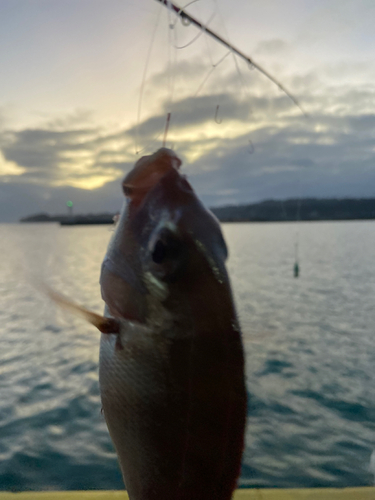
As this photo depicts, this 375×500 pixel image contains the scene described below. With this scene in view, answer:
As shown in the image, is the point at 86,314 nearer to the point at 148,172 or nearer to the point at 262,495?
the point at 148,172

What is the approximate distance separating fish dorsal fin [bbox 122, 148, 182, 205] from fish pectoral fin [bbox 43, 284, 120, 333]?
13.1 inches

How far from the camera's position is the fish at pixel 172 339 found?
1.03 metres

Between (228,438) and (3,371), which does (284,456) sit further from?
(3,371)

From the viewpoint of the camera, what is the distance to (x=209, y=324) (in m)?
1.03

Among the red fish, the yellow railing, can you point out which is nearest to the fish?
the red fish

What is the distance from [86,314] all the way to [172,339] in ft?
0.80

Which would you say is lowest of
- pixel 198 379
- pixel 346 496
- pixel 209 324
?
pixel 346 496

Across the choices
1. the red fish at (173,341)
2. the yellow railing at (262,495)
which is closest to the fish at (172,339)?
the red fish at (173,341)

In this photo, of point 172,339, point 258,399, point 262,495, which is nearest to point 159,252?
point 172,339

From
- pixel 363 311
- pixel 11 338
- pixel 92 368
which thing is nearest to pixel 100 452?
pixel 92 368

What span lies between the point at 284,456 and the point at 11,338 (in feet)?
40.7

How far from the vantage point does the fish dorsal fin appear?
1091 millimetres

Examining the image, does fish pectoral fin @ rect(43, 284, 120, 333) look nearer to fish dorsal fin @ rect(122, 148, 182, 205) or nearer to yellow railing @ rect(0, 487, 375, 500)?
fish dorsal fin @ rect(122, 148, 182, 205)

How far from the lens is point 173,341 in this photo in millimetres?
1048
